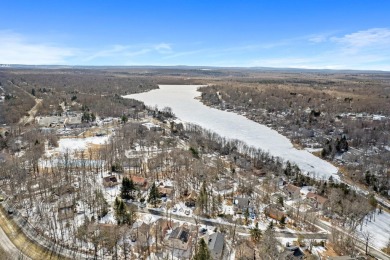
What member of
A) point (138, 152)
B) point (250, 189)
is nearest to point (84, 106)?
point (138, 152)

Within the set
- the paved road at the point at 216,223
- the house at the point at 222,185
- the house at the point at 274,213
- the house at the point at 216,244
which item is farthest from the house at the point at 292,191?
the house at the point at 216,244

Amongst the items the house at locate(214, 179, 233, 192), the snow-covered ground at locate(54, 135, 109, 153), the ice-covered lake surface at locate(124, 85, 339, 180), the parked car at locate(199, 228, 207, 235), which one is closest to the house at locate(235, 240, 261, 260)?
the parked car at locate(199, 228, 207, 235)

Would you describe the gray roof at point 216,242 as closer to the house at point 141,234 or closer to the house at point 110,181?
the house at point 141,234

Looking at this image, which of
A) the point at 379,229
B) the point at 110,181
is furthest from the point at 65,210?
the point at 379,229

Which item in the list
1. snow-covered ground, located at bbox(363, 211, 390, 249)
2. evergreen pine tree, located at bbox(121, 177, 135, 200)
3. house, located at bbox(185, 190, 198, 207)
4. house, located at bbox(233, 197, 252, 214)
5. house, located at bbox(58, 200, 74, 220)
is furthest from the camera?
evergreen pine tree, located at bbox(121, 177, 135, 200)

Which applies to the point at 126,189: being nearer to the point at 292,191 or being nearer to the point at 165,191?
the point at 165,191

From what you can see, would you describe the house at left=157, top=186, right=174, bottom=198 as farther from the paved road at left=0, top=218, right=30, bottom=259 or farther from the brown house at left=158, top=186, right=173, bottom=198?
the paved road at left=0, top=218, right=30, bottom=259
